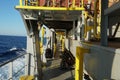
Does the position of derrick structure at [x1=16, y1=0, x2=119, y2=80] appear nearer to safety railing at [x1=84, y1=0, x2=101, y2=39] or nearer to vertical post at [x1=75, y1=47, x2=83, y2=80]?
safety railing at [x1=84, y1=0, x2=101, y2=39]

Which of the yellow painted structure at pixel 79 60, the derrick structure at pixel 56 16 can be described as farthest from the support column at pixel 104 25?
the derrick structure at pixel 56 16

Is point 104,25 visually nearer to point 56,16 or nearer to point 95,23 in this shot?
point 95,23

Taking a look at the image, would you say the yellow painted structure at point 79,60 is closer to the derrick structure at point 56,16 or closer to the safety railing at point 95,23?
the derrick structure at point 56,16

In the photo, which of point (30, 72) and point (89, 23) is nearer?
point (89, 23)

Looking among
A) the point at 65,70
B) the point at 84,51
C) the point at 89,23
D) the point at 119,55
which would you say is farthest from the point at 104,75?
the point at 65,70

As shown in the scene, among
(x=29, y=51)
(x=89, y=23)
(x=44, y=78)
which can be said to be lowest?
(x=44, y=78)

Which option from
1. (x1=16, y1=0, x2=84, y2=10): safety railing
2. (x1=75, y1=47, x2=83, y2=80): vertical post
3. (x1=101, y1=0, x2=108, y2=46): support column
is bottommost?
(x1=75, y1=47, x2=83, y2=80): vertical post

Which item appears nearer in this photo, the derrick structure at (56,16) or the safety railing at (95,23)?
the safety railing at (95,23)

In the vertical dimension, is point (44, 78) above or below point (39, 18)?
below

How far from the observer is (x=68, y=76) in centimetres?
1289

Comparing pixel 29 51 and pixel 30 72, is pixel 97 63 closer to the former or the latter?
pixel 30 72

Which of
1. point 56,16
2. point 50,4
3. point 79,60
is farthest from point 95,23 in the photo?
point 56,16

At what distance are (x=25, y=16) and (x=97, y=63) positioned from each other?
25.0 feet

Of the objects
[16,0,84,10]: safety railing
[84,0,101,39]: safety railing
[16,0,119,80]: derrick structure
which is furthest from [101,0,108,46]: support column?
[16,0,84,10]: safety railing
